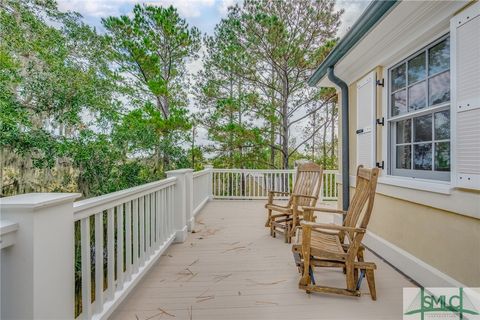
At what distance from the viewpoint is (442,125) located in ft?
7.50

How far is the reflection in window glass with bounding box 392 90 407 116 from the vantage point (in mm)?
2812

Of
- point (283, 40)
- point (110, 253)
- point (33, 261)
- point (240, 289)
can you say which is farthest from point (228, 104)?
point (33, 261)

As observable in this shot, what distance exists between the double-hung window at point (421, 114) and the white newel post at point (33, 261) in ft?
9.44

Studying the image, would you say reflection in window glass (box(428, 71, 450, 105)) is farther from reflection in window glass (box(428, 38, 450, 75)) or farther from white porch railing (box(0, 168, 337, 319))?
white porch railing (box(0, 168, 337, 319))

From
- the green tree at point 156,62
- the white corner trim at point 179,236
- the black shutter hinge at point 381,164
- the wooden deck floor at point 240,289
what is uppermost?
the green tree at point 156,62

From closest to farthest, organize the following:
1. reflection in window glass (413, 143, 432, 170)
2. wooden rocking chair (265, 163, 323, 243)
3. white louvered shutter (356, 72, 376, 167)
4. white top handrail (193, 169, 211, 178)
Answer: reflection in window glass (413, 143, 432, 170) < white louvered shutter (356, 72, 376, 167) < wooden rocking chair (265, 163, 323, 243) < white top handrail (193, 169, 211, 178)

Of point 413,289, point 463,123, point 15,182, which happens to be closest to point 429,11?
point 463,123

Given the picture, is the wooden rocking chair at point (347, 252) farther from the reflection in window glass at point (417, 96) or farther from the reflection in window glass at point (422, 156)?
the reflection in window glass at point (417, 96)

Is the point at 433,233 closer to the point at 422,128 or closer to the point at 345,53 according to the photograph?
the point at 422,128

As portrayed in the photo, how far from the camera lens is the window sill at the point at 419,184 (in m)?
2.07

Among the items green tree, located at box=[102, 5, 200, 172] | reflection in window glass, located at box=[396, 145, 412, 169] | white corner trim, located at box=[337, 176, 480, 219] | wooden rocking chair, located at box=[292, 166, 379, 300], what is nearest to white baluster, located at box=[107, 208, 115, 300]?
wooden rocking chair, located at box=[292, 166, 379, 300]

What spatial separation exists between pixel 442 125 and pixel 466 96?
18.6 inches

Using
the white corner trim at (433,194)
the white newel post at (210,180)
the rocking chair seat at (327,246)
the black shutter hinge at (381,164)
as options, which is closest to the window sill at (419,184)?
the white corner trim at (433,194)
